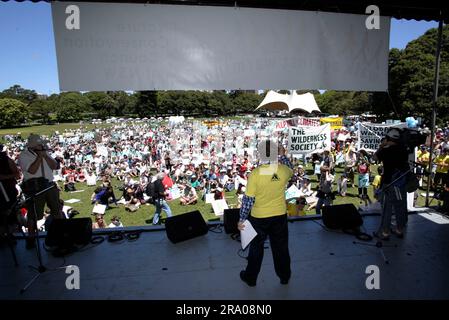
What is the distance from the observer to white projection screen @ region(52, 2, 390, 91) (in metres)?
4.61

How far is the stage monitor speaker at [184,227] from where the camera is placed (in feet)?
15.1

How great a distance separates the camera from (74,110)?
8469cm

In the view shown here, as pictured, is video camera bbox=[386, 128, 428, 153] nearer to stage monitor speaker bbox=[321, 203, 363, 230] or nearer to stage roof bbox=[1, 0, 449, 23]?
stage monitor speaker bbox=[321, 203, 363, 230]

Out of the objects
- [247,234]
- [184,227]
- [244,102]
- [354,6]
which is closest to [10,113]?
[244,102]

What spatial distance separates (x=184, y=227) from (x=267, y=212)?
193cm

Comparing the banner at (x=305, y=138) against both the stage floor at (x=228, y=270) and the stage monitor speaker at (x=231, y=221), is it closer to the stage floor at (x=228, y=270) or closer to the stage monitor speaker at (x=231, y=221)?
the stage floor at (x=228, y=270)

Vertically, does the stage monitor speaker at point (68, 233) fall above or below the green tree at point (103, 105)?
below

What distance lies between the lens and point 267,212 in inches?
124

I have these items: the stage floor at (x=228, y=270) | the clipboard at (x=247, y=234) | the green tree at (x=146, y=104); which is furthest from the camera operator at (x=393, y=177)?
the green tree at (x=146, y=104)

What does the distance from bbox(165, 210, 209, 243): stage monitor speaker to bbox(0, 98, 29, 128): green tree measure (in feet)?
271

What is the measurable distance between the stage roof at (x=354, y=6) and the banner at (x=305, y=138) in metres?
7.07
